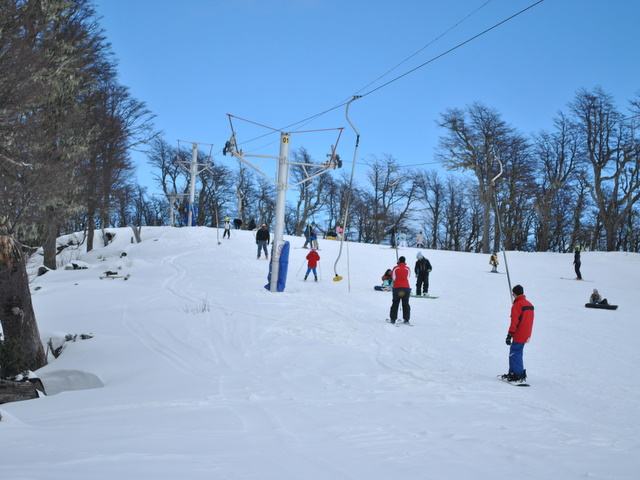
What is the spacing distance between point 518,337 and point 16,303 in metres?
9.97

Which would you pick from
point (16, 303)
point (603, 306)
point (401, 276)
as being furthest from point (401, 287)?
point (603, 306)

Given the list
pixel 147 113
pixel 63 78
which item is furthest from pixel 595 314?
pixel 147 113

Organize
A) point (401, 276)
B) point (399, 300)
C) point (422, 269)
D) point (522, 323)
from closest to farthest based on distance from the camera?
point (522, 323)
point (401, 276)
point (399, 300)
point (422, 269)

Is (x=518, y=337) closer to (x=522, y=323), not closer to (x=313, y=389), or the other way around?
(x=522, y=323)

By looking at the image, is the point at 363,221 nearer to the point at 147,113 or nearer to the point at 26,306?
the point at 147,113

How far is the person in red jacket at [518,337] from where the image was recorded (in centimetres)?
851

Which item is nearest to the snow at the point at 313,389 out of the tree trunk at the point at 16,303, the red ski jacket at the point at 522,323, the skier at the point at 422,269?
the tree trunk at the point at 16,303

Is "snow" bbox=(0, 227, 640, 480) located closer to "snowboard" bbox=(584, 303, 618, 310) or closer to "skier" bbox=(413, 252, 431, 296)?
"snowboard" bbox=(584, 303, 618, 310)

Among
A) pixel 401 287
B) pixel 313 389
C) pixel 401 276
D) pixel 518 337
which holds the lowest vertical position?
pixel 313 389

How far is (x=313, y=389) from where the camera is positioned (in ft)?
25.0

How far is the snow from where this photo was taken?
4340 mm

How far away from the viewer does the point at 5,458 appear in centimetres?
403

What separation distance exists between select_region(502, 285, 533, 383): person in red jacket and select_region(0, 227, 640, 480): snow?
383mm

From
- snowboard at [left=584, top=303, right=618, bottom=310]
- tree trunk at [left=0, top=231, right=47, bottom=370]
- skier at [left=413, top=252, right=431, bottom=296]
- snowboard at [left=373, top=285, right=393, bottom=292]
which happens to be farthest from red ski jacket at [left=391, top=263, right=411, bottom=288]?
snowboard at [left=584, top=303, right=618, bottom=310]
